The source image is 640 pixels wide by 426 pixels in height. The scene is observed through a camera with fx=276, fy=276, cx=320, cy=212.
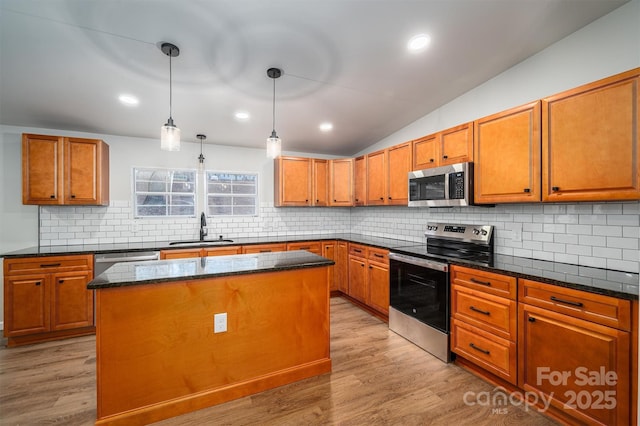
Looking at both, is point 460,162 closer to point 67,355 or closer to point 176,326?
point 176,326

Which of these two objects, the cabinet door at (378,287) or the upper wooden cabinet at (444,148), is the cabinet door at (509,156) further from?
the cabinet door at (378,287)

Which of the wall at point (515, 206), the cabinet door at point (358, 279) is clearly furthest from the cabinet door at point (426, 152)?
the cabinet door at point (358, 279)

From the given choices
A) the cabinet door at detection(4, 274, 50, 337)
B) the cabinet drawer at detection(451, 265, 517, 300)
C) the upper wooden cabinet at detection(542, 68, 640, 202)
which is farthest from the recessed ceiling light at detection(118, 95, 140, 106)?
the upper wooden cabinet at detection(542, 68, 640, 202)

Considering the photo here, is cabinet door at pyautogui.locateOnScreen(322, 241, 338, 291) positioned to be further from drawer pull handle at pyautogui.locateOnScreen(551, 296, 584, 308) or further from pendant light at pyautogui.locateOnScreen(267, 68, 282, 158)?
drawer pull handle at pyautogui.locateOnScreen(551, 296, 584, 308)

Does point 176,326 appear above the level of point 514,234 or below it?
below

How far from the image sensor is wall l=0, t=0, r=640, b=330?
6.48ft

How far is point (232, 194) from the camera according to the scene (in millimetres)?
4535

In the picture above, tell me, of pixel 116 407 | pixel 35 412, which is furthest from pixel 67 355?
pixel 116 407

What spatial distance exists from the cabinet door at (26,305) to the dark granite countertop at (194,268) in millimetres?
1699

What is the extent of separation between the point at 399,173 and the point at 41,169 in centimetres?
428

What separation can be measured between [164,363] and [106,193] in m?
2.81

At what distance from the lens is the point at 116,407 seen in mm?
1755

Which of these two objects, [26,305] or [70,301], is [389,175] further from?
[26,305]

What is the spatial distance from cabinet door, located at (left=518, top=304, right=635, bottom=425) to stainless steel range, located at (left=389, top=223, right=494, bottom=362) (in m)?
0.60
